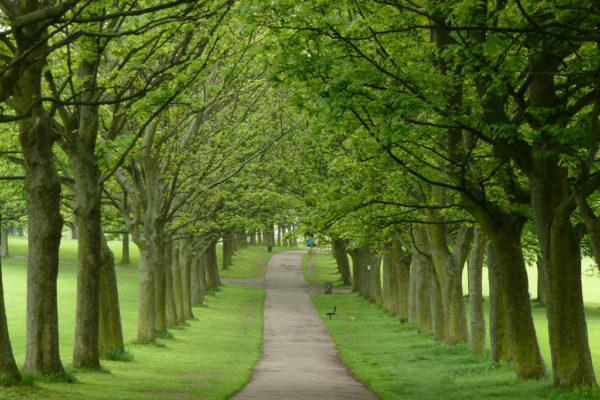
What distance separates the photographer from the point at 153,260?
2647 centimetres

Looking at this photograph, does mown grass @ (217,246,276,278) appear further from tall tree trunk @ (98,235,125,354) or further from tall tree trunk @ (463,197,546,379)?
tall tree trunk @ (463,197,546,379)

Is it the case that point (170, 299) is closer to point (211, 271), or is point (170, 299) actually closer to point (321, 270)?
point (211, 271)

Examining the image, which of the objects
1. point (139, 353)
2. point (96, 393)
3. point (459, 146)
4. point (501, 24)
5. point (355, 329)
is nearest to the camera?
point (501, 24)

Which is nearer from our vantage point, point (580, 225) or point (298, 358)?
point (580, 225)

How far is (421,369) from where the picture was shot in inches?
833

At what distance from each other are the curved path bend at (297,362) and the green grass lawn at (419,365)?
0.55 m

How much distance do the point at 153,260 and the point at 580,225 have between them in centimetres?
1535

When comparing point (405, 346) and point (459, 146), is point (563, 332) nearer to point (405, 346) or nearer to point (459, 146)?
point (459, 146)

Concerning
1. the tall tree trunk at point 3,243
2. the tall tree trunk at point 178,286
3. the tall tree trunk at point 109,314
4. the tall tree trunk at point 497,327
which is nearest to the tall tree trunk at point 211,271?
the tall tree trunk at point 178,286

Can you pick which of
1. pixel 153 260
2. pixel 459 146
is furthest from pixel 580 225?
pixel 153 260

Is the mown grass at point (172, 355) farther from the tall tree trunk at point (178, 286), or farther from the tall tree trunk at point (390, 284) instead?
the tall tree trunk at point (390, 284)

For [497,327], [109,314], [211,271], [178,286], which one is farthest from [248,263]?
[497,327]

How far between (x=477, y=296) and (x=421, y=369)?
2.87m

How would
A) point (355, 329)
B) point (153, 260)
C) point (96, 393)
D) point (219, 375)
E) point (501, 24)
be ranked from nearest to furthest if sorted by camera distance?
point (501, 24) < point (96, 393) < point (219, 375) < point (153, 260) < point (355, 329)
